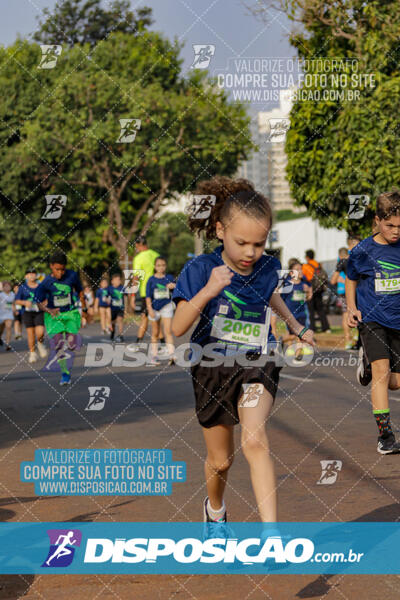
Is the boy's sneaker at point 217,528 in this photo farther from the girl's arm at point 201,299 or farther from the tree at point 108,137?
the tree at point 108,137

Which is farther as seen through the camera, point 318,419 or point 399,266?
point 318,419

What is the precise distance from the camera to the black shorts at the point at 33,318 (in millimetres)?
18422

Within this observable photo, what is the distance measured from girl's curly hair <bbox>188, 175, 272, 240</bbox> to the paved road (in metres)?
1.56

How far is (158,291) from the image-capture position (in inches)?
637

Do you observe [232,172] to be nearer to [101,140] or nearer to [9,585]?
[101,140]

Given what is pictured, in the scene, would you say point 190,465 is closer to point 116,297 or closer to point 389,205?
point 389,205

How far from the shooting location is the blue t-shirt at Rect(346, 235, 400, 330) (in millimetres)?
7445

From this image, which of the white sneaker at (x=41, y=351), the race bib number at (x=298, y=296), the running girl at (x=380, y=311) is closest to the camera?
the running girl at (x=380, y=311)

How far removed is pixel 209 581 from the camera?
14.3ft

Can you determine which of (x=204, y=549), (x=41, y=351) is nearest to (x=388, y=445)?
(x=204, y=549)

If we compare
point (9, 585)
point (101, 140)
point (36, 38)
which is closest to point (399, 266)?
point (9, 585)

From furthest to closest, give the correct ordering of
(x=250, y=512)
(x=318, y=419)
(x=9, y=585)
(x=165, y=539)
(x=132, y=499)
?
(x=318, y=419)
(x=132, y=499)
(x=250, y=512)
(x=165, y=539)
(x=9, y=585)

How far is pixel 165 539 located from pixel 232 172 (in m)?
39.6

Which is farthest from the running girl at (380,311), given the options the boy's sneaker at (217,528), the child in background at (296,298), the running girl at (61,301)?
the child in background at (296,298)
